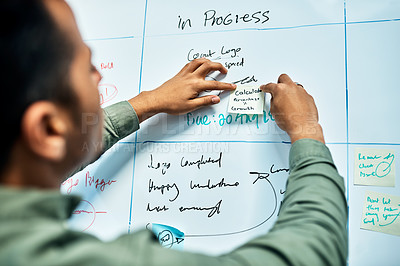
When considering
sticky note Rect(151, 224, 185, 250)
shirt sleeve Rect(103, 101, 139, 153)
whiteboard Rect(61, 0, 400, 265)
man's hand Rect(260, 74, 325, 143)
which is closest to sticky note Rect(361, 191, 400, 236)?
whiteboard Rect(61, 0, 400, 265)

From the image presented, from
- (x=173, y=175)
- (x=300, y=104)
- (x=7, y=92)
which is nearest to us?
(x=7, y=92)

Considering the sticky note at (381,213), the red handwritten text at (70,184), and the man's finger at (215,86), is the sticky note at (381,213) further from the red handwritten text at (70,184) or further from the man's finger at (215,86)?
the red handwritten text at (70,184)

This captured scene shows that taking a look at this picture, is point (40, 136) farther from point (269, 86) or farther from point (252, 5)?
point (252, 5)

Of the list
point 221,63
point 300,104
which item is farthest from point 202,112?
point 300,104

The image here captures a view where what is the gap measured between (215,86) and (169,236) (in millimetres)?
355

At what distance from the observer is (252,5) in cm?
81

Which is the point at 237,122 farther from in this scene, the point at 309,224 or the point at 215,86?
the point at 309,224

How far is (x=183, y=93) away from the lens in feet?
2.56

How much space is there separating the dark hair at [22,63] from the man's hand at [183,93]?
40cm

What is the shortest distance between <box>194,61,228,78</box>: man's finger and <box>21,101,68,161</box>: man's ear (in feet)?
1.42

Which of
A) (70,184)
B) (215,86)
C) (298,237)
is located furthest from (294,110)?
(70,184)

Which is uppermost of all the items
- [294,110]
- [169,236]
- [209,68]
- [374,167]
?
[209,68]

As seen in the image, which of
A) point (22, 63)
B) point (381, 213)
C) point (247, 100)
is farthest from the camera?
point (247, 100)

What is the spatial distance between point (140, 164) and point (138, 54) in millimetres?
292
